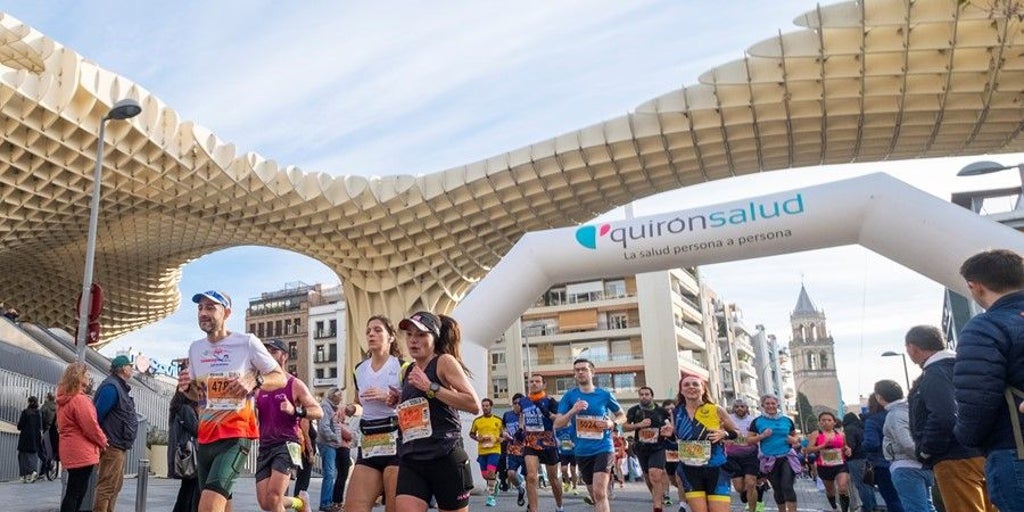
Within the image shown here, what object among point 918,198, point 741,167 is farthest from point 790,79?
point 918,198

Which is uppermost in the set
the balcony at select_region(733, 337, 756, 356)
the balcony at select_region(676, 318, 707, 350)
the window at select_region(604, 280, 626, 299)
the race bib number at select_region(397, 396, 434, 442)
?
the window at select_region(604, 280, 626, 299)

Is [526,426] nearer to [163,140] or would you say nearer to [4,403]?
[4,403]

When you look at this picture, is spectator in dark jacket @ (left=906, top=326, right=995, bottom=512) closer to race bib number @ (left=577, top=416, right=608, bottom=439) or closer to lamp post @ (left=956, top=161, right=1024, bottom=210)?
race bib number @ (left=577, top=416, right=608, bottom=439)

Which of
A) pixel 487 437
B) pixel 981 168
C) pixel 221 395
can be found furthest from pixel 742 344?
pixel 221 395

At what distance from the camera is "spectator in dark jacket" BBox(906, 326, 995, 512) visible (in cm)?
415

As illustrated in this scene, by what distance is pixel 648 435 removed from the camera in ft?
34.2

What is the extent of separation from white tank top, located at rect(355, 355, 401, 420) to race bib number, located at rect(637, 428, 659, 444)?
5828 mm

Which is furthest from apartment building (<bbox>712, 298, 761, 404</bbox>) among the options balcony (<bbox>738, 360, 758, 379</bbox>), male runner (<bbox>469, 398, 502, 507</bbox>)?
male runner (<bbox>469, 398, 502, 507</bbox>)

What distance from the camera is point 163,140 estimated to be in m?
22.1

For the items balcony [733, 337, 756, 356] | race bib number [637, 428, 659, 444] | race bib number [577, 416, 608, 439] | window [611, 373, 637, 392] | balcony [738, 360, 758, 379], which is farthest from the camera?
balcony [733, 337, 756, 356]

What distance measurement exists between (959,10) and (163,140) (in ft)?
66.5

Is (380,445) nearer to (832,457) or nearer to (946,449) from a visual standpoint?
(946,449)

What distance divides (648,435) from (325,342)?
6404cm

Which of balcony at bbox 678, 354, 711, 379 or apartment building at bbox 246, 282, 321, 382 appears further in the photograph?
apartment building at bbox 246, 282, 321, 382
